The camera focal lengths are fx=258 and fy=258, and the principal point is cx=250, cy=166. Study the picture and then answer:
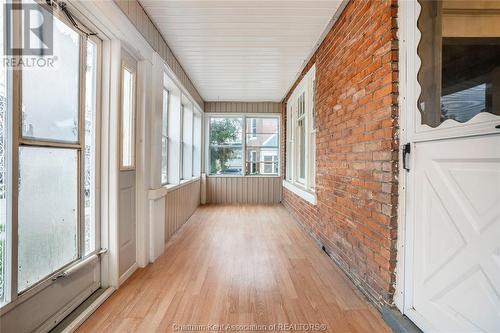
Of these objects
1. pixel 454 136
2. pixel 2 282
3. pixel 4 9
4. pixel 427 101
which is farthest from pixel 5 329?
pixel 427 101

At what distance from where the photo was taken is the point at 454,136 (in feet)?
4.59

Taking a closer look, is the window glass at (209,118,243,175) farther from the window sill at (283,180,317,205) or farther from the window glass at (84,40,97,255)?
the window glass at (84,40,97,255)

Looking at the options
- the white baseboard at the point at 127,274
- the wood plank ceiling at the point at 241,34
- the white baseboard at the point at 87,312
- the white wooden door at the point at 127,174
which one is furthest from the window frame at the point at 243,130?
the white baseboard at the point at 87,312

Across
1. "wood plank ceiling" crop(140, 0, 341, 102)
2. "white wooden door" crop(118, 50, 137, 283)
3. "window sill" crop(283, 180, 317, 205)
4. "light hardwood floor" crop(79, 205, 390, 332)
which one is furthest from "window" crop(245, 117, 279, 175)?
"white wooden door" crop(118, 50, 137, 283)

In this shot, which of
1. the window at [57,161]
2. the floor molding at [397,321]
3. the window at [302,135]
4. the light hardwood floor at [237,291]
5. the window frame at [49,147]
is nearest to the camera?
the window frame at [49,147]

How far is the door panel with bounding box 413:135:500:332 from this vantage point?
4.08 feet

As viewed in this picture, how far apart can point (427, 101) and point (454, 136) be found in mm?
334

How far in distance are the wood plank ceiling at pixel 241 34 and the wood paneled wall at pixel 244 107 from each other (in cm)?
190

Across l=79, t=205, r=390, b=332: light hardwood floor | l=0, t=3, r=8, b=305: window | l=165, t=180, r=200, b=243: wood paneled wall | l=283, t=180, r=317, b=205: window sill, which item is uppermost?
l=0, t=3, r=8, b=305: window

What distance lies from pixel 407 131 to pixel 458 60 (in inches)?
18.8

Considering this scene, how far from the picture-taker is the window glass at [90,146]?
209cm

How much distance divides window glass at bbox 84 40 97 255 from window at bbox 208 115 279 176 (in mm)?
4920

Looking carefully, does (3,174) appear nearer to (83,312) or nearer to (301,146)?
(83,312)

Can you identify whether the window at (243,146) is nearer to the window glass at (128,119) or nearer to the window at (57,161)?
the window glass at (128,119)
